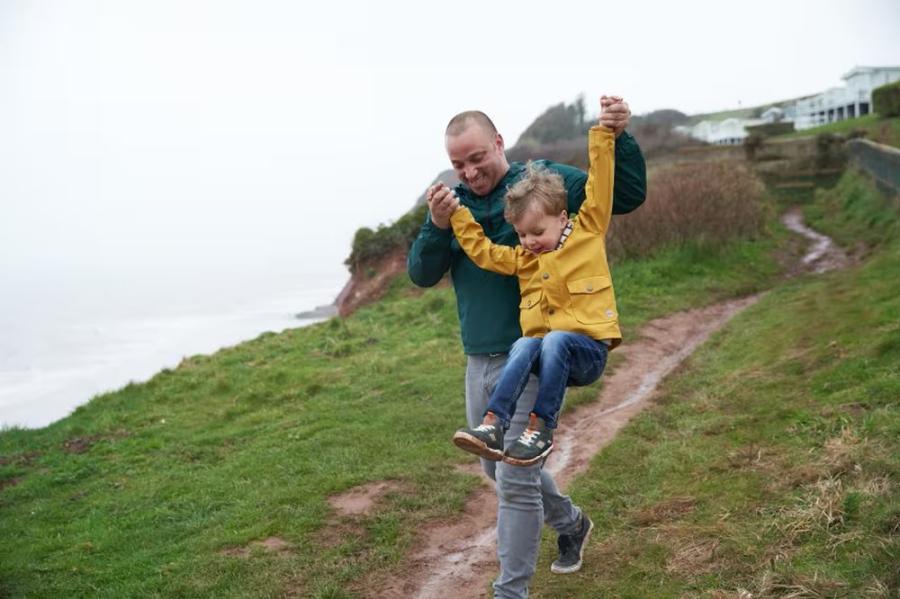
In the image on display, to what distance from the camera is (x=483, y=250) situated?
368 centimetres

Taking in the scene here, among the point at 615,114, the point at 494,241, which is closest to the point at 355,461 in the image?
the point at 494,241

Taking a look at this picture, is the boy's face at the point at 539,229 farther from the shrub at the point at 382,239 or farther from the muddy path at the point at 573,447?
the shrub at the point at 382,239

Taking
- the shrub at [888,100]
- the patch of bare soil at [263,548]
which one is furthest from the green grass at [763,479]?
the shrub at [888,100]

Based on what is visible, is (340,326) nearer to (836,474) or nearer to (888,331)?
(888,331)

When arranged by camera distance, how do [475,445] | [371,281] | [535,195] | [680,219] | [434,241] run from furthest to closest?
[371,281], [680,219], [434,241], [535,195], [475,445]

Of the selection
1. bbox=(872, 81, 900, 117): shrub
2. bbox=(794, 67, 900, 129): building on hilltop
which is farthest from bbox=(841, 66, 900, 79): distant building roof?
bbox=(872, 81, 900, 117): shrub

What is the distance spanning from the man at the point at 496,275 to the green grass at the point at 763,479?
98 centimetres

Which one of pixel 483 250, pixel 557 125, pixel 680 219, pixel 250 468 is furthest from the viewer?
pixel 557 125

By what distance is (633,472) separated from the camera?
6215 mm

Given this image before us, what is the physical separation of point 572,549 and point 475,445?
158 centimetres

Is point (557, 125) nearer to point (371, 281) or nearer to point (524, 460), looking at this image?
point (371, 281)

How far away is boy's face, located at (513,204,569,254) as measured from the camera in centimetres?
358

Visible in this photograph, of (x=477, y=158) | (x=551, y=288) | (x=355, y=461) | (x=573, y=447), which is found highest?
(x=477, y=158)

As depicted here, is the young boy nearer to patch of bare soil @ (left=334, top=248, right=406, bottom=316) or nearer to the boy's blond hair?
the boy's blond hair
